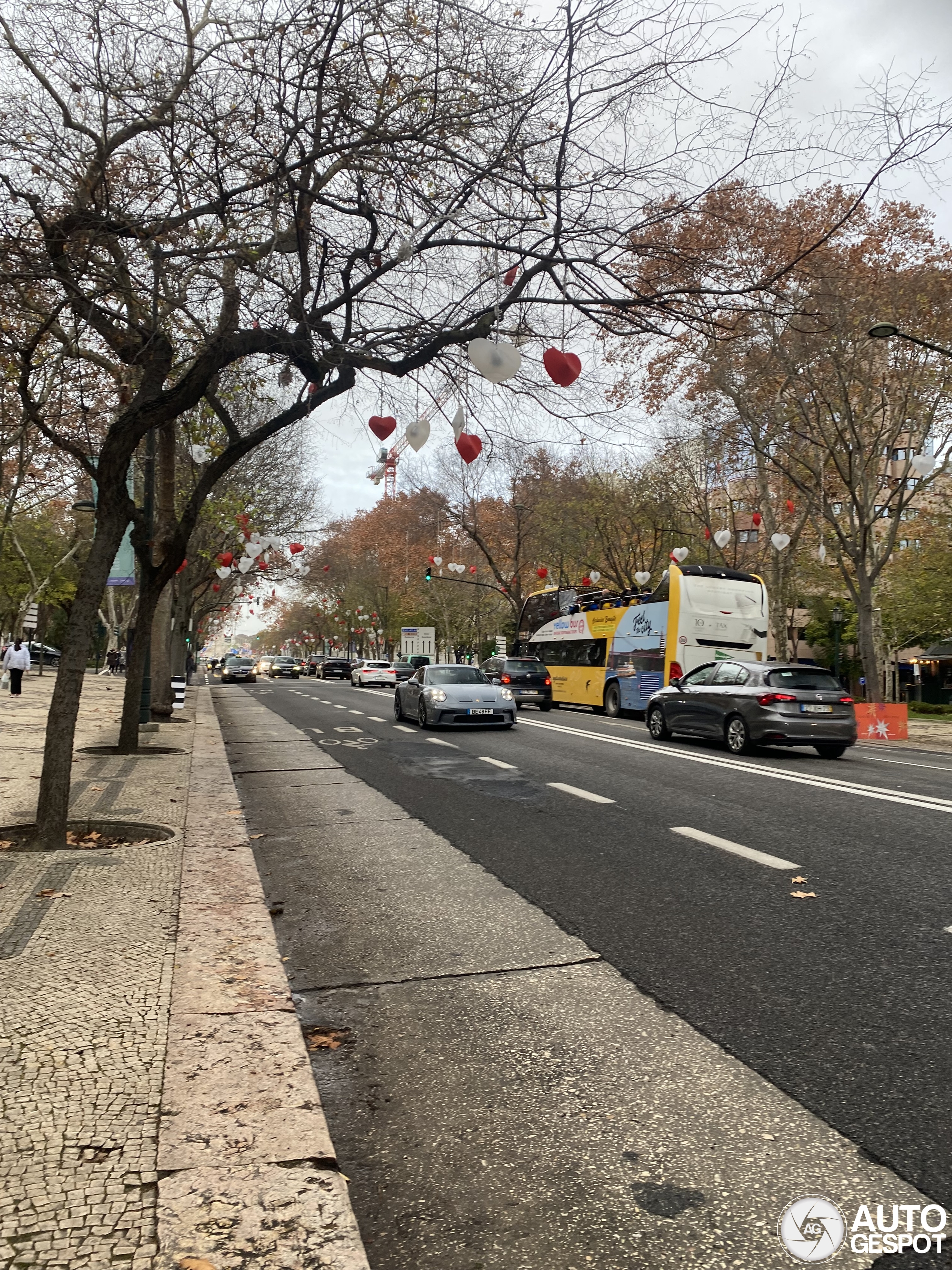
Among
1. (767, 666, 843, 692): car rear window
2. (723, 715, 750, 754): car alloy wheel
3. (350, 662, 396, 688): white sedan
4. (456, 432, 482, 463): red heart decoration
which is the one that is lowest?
(723, 715, 750, 754): car alloy wheel

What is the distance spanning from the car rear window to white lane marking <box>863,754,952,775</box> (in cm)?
153

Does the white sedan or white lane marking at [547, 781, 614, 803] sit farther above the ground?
the white sedan

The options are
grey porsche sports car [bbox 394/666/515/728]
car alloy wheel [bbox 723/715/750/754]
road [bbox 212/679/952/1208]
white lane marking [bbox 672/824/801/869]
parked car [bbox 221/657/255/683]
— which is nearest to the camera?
road [bbox 212/679/952/1208]

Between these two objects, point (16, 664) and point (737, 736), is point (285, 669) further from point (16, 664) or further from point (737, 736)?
point (737, 736)

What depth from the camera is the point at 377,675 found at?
53375 millimetres

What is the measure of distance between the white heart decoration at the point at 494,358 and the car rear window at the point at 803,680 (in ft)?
30.0

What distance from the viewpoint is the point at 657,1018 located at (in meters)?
3.98

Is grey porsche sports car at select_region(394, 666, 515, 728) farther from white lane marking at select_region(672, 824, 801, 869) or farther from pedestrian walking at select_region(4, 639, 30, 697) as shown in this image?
pedestrian walking at select_region(4, 639, 30, 697)

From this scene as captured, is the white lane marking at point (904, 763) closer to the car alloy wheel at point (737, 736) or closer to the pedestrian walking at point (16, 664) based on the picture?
the car alloy wheel at point (737, 736)

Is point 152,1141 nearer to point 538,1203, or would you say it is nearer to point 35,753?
point 538,1203

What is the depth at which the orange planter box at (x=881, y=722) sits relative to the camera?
2267 centimetres

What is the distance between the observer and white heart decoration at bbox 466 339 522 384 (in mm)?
7133

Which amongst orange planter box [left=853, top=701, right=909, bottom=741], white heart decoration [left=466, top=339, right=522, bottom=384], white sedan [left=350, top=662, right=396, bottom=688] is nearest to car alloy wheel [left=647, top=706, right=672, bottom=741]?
orange planter box [left=853, top=701, right=909, bottom=741]

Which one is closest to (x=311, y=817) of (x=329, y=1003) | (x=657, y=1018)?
(x=329, y=1003)
